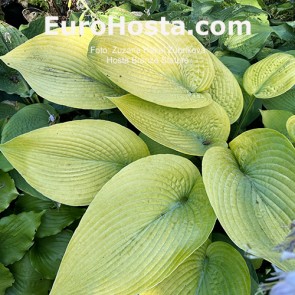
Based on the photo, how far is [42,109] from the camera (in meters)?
1.11

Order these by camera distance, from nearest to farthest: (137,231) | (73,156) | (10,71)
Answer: (137,231)
(73,156)
(10,71)

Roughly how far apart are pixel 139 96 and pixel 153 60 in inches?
4.6

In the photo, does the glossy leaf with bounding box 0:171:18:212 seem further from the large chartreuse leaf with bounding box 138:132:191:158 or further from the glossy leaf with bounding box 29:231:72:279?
the large chartreuse leaf with bounding box 138:132:191:158

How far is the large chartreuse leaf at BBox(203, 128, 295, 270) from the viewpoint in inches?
28.8

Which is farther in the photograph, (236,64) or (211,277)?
(236,64)

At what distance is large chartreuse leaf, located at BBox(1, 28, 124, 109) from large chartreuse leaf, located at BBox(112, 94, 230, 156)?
4.5 inches

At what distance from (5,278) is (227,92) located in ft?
2.24

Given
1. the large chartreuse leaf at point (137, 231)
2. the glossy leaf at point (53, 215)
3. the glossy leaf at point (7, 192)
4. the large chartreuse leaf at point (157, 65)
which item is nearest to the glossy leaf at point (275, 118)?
the large chartreuse leaf at point (157, 65)

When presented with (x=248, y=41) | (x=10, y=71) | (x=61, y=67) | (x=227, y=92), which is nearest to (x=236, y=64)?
(x=248, y=41)

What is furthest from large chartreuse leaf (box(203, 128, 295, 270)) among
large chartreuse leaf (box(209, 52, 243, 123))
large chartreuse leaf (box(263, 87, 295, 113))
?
large chartreuse leaf (box(263, 87, 295, 113))

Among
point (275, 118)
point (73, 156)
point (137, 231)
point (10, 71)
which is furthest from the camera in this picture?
point (10, 71)

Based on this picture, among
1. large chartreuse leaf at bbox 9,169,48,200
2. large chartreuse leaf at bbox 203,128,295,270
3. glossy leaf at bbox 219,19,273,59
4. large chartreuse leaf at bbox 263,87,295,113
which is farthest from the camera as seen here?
glossy leaf at bbox 219,19,273,59

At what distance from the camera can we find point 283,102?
1.13 m

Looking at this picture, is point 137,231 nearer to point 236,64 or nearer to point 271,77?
point 271,77
